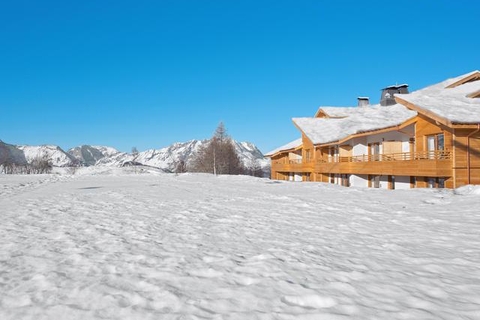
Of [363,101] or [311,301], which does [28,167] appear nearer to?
[363,101]

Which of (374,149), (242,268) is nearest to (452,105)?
(374,149)

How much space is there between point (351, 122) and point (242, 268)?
29075 mm

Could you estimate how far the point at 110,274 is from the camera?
13.7ft

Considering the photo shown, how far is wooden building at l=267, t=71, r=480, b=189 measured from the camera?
51.1 ft

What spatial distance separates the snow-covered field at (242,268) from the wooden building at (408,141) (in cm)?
864

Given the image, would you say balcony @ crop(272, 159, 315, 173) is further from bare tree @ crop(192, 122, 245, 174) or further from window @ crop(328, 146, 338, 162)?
bare tree @ crop(192, 122, 245, 174)

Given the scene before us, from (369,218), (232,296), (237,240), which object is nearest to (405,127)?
(369,218)

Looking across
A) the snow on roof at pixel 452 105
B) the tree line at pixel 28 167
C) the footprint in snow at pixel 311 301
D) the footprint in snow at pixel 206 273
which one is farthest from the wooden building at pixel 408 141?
the tree line at pixel 28 167

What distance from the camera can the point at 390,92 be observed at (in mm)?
34500

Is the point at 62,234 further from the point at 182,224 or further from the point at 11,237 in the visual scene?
the point at 182,224

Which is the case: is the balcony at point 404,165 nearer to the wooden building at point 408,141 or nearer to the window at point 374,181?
the wooden building at point 408,141

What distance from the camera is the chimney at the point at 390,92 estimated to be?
34031 millimetres

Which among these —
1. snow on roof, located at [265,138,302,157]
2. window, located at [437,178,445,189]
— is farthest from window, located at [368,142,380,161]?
snow on roof, located at [265,138,302,157]

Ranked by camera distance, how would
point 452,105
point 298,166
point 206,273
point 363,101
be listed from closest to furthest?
point 206,273
point 452,105
point 298,166
point 363,101
